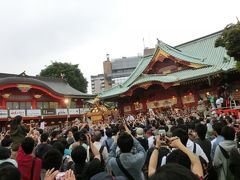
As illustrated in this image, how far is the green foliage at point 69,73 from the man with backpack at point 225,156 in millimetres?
46181

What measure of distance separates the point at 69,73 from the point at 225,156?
46849mm

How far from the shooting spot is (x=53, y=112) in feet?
101

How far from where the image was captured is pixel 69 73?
49.8 meters

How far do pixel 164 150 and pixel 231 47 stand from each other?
10.7 meters

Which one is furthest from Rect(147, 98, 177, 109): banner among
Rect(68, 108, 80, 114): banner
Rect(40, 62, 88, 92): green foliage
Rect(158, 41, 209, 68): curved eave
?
Rect(40, 62, 88, 92): green foliage

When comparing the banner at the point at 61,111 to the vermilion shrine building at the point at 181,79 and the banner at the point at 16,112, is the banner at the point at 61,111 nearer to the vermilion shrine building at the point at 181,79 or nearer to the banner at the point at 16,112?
the banner at the point at 16,112

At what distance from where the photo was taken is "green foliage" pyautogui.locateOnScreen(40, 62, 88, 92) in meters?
49.8

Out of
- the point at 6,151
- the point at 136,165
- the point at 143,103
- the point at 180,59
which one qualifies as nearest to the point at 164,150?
the point at 136,165

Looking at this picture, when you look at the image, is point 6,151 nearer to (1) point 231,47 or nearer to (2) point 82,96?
(1) point 231,47

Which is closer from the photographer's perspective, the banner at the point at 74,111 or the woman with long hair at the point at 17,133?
the woman with long hair at the point at 17,133

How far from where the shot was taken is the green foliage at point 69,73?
4975 centimetres

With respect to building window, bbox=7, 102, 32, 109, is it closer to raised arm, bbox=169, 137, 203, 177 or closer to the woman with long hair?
the woman with long hair

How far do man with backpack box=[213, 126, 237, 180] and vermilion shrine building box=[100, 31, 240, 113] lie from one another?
15.8 metres

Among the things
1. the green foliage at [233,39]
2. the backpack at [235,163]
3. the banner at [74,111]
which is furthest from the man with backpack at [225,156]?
the banner at [74,111]
